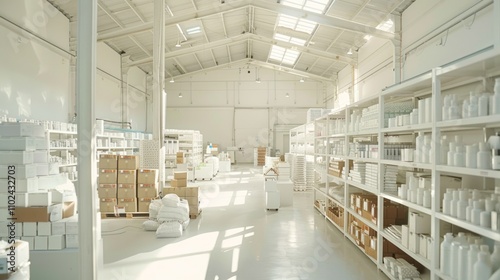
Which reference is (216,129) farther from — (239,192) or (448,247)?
(448,247)

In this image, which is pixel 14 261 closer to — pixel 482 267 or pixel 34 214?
pixel 34 214

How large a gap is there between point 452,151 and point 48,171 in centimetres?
500

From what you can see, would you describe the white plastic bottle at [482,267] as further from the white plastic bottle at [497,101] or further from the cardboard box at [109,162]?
the cardboard box at [109,162]

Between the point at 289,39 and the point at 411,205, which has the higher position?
the point at 289,39

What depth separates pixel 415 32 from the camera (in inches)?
350

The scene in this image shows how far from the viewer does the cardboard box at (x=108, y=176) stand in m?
7.39

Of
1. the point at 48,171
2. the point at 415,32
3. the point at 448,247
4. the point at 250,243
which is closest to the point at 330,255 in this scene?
the point at 250,243

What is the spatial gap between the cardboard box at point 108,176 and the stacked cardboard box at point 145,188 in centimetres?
55

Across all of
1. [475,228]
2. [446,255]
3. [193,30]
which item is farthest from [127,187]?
[193,30]

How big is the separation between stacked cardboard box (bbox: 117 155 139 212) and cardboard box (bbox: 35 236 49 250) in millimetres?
3587

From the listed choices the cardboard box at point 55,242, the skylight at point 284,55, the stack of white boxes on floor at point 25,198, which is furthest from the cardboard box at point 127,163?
the skylight at point 284,55

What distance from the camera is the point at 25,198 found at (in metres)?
3.93

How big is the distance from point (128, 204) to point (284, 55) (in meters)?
14.2

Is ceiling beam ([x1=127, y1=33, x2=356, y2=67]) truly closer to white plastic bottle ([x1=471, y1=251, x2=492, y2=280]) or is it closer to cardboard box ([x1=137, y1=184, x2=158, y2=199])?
cardboard box ([x1=137, y1=184, x2=158, y2=199])
